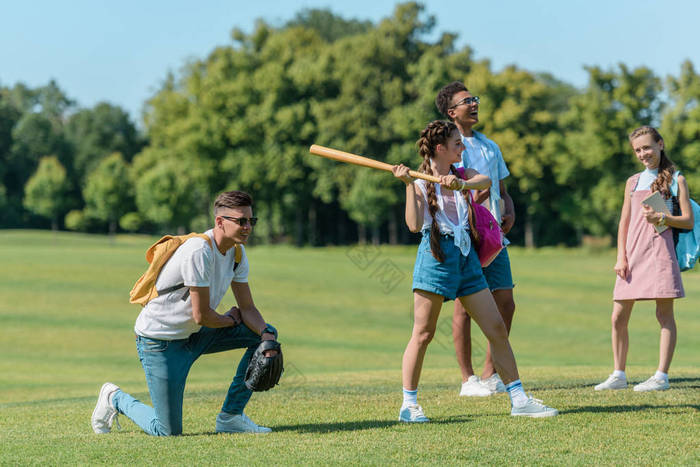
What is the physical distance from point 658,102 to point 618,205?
8.89 m

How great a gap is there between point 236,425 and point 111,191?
6471 cm

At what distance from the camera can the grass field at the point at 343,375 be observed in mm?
5250

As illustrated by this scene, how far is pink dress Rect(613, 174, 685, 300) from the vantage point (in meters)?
7.59

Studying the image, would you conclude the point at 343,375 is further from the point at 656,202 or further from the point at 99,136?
the point at 99,136

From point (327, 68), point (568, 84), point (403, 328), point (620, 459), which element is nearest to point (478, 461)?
point (620, 459)

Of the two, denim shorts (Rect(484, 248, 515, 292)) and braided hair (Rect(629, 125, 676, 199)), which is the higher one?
braided hair (Rect(629, 125, 676, 199))

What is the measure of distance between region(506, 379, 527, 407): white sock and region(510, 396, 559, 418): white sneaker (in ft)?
0.10

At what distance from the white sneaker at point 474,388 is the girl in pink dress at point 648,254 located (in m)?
1.10

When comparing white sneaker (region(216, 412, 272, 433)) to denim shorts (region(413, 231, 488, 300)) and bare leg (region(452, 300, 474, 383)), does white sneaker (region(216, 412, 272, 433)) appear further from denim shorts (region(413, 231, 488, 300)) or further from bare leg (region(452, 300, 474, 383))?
bare leg (region(452, 300, 474, 383))

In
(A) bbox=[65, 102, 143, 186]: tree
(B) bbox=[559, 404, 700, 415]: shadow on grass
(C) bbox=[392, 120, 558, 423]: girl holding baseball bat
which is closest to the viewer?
(C) bbox=[392, 120, 558, 423]: girl holding baseball bat

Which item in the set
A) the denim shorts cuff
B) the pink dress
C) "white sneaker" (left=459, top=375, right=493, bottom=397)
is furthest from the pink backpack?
the pink dress

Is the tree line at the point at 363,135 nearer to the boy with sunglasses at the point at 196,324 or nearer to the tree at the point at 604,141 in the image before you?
the tree at the point at 604,141

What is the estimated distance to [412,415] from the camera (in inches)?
243

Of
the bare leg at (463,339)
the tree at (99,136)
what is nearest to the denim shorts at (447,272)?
Answer: the bare leg at (463,339)
